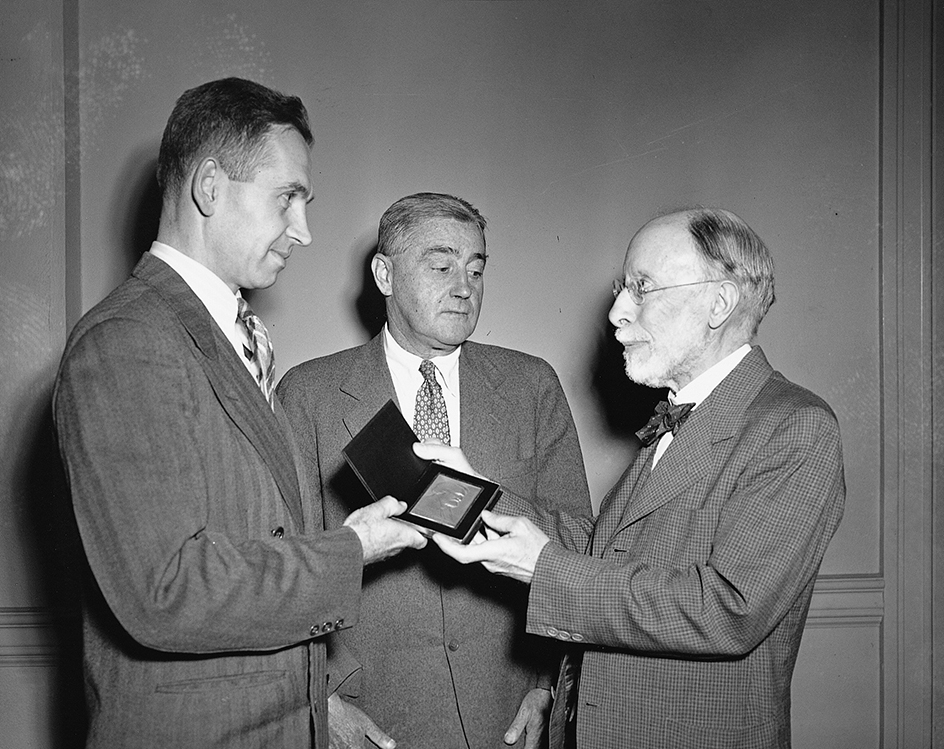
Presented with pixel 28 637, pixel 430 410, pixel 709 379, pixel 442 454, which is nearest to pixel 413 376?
pixel 430 410

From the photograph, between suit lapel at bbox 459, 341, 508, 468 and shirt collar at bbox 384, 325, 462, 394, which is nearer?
suit lapel at bbox 459, 341, 508, 468

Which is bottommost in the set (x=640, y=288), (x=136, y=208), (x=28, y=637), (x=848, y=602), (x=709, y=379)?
(x=28, y=637)

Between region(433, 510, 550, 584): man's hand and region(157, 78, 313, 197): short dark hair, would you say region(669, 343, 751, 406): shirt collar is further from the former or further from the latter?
region(157, 78, 313, 197): short dark hair

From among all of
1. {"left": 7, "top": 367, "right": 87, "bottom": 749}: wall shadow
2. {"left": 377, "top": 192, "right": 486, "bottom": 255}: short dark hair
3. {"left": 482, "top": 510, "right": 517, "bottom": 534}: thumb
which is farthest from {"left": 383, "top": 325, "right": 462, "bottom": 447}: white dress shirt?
Result: {"left": 7, "top": 367, "right": 87, "bottom": 749}: wall shadow

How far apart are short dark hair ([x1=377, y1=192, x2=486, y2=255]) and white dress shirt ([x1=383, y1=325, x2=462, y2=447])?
0.34m

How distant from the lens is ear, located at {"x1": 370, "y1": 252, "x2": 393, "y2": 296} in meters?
3.09

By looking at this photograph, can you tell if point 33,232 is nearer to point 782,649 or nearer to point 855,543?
point 782,649

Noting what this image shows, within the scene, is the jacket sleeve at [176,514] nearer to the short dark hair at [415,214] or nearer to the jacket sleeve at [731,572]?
the jacket sleeve at [731,572]

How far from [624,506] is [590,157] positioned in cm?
213

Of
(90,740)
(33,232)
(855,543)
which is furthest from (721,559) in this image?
(33,232)

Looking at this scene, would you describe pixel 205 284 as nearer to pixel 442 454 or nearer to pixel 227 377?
pixel 227 377

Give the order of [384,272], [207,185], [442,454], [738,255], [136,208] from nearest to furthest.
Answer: [207,185]
[738,255]
[442,454]
[384,272]
[136,208]

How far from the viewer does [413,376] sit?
119 inches

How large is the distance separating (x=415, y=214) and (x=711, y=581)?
1.67 m
